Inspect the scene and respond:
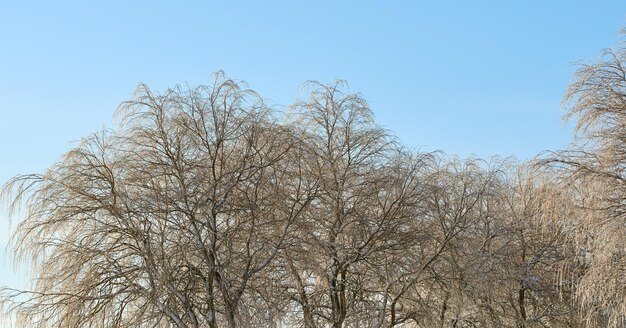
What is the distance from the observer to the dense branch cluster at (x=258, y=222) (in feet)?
40.5

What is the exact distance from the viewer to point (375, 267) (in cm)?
1630

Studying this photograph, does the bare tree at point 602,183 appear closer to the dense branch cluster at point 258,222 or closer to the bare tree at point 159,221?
the dense branch cluster at point 258,222

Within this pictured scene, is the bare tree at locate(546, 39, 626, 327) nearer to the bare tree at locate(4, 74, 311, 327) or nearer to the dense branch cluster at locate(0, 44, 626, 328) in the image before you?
the dense branch cluster at locate(0, 44, 626, 328)

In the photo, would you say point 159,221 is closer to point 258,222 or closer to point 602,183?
point 258,222

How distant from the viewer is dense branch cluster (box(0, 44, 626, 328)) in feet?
40.5

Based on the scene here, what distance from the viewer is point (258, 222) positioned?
13633mm

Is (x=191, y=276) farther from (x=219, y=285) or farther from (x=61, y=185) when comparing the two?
(x=61, y=185)

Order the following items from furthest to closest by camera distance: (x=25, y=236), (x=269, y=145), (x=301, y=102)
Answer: (x=301, y=102), (x=269, y=145), (x=25, y=236)

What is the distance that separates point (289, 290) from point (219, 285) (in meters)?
3.84

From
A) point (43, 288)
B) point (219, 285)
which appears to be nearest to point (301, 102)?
point (219, 285)

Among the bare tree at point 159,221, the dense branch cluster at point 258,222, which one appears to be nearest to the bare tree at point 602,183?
the dense branch cluster at point 258,222

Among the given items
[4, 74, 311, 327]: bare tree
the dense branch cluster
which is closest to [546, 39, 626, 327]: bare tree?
the dense branch cluster

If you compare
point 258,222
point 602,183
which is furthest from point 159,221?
point 602,183

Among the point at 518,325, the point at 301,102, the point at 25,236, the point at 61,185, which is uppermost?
the point at 301,102
